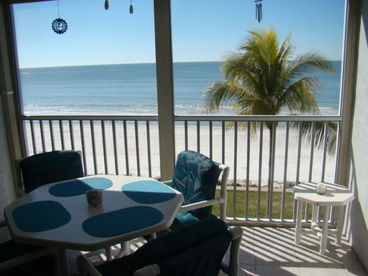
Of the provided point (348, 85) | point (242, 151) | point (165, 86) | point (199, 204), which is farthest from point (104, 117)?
point (242, 151)

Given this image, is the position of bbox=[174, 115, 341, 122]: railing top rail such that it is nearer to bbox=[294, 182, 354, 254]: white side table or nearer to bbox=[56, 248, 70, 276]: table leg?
bbox=[294, 182, 354, 254]: white side table

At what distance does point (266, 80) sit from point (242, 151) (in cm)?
503

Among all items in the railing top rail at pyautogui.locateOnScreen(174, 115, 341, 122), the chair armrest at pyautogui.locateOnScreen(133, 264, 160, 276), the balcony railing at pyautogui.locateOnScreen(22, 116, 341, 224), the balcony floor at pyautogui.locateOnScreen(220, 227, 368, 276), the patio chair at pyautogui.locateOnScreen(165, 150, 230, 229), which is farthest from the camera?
the balcony railing at pyautogui.locateOnScreen(22, 116, 341, 224)

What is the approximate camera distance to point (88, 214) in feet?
5.94

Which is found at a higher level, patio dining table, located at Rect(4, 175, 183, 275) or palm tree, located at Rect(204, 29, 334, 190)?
palm tree, located at Rect(204, 29, 334, 190)

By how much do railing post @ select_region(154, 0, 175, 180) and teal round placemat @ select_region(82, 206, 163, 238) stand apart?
1.35m

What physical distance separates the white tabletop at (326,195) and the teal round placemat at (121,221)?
4.73ft

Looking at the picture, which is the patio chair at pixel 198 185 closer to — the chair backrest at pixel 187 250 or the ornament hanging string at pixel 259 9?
the chair backrest at pixel 187 250

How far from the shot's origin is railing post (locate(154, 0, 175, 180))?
9.64ft

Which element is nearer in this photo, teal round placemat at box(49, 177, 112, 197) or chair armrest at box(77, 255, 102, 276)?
chair armrest at box(77, 255, 102, 276)

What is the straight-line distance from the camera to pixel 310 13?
39.2 feet

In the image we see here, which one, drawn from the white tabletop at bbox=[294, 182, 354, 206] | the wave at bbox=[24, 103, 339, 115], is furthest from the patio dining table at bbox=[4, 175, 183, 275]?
the wave at bbox=[24, 103, 339, 115]

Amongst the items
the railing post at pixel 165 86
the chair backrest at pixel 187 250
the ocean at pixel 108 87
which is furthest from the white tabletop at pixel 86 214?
the ocean at pixel 108 87

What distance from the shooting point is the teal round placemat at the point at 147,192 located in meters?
2.01
